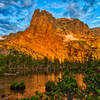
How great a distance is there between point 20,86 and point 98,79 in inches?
1210

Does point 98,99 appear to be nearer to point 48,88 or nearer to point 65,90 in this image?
point 65,90

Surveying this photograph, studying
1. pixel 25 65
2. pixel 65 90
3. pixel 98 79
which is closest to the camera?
pixel 98 79

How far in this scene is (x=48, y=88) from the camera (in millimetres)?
33156

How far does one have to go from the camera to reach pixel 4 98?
24641 mm

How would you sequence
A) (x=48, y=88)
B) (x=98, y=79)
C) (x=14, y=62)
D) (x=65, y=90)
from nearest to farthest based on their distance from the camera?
(x=98, y=79) < (x=65, y=90) < (x=48, y=88) < (x=14, y=62)

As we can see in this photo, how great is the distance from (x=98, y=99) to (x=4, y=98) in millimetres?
22899

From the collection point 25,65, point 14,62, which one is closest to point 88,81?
point 14,62

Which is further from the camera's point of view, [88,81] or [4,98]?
[4,98]

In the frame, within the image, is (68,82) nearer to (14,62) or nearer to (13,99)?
(13,99)

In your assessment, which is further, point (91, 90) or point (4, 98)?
point (4, 98)

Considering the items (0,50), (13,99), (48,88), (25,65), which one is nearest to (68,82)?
(13,99)

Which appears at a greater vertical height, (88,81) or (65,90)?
(88,81)

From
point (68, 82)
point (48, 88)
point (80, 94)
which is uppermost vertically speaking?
point (68, 82)

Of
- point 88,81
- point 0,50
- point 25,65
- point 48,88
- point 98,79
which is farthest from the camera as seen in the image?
point 0,50
